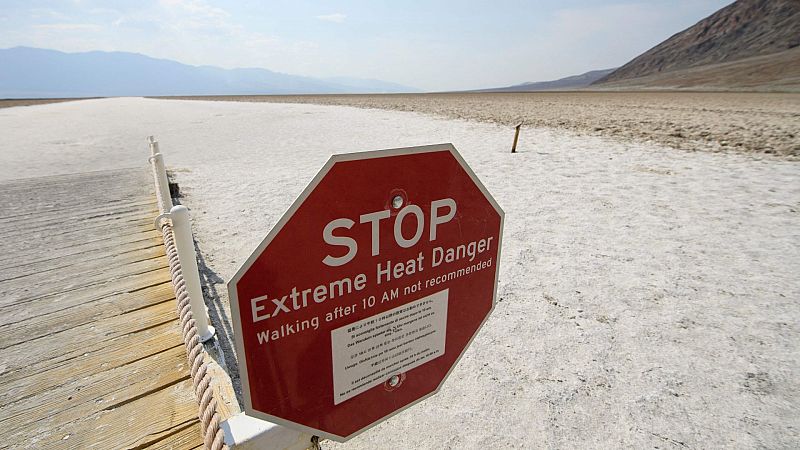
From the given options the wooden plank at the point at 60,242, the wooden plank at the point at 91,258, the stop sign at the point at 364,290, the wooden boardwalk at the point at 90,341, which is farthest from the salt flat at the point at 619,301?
the stop sign at the point at 364,290

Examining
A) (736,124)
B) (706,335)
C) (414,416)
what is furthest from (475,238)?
(736,124)

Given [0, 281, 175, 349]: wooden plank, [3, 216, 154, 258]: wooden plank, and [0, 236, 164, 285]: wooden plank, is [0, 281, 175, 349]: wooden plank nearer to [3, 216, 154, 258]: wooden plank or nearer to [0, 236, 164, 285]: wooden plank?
[0, 236, 164, 285]: wooden plank

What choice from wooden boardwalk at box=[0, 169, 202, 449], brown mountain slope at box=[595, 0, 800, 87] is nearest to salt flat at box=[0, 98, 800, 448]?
wooden boardwalk at box=[0, 169, 202, 449]

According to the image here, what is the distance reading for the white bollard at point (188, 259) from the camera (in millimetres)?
2379

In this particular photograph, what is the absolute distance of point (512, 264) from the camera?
460 centimetres

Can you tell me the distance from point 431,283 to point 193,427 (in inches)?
49.8

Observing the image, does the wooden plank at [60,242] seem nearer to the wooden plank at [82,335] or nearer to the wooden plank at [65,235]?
the wooden plank at [65,235]

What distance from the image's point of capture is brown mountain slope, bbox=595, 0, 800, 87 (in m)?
84.6

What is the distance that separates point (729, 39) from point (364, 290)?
13700cm

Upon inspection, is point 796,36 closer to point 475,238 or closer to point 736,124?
point 736,124

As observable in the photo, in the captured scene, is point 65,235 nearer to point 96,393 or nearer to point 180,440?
point 96,393

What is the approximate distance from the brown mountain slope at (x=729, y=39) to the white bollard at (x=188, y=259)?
4325 inches

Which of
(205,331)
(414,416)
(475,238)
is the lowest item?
(414,416)

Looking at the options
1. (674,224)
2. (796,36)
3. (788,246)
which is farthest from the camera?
(796,36)
